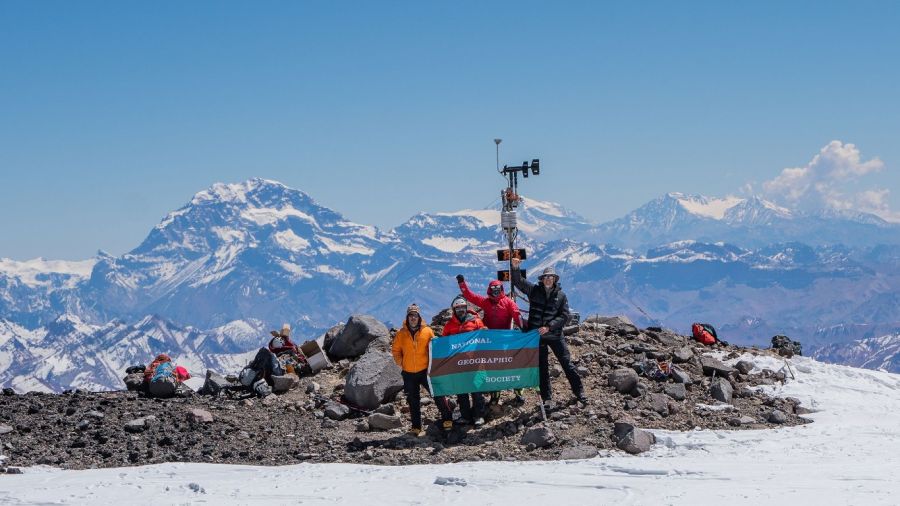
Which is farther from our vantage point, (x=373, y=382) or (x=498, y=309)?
(x=373, y=382)

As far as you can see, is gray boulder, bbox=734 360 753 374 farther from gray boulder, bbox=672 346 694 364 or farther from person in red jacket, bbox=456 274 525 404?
person in red jacket, bbox=456 274 525 404

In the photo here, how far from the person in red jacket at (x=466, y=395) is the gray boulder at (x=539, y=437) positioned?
4.07 ft

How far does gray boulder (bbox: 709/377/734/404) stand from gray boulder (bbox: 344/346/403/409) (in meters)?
5.93

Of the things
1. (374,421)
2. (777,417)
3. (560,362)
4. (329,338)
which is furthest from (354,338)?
(777,417)

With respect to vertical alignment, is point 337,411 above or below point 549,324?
below

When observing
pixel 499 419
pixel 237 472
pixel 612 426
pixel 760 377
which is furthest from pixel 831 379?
pixel 237 472

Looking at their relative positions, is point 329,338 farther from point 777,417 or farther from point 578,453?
point 777,417

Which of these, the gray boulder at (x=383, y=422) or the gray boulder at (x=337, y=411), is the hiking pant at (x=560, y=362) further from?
the gray boulder at (x=337, y=411)

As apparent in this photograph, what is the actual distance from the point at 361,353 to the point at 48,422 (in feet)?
21.8

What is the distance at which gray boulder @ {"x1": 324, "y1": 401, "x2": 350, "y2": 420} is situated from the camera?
1580 cm

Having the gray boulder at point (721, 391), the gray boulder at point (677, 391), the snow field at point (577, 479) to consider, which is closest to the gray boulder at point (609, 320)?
the gray boulder at point (721, 391)

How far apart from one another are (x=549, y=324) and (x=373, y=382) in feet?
12.0

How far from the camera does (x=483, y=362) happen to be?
48.8ft

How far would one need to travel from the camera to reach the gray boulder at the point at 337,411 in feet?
51.9
